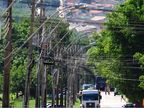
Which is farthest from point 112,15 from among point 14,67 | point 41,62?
point 14,67

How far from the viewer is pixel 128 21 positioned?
2121 inches

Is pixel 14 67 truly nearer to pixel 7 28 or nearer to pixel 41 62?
pixel 41 62

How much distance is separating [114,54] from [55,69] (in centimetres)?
1286

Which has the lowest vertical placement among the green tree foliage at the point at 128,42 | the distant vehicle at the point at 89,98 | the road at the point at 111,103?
the road at the point at 111,103

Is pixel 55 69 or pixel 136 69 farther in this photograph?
pixel 55 69

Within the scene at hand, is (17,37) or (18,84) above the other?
(17,37)

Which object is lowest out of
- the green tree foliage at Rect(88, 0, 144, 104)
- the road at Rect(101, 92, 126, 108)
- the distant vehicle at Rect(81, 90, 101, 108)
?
the road at Rect(101, 92, 126, 108)

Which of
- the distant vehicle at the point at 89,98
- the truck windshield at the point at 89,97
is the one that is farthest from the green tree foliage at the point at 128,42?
the truck windshield at the point at 89,97

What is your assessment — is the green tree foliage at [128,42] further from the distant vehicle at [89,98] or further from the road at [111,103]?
the road at [111,103]

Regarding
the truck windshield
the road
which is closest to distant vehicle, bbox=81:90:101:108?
the truck windshield

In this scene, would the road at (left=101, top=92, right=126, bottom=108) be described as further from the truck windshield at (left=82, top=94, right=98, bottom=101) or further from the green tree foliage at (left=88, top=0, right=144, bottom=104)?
the green tree foliage at (left=88, top=0, right=144, bottom=104)

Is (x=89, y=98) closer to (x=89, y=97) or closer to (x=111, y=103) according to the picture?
(x=89, y=97)

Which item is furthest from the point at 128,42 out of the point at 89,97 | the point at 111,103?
the point at 111,103

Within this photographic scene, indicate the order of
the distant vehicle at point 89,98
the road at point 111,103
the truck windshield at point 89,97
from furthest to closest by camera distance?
the road at point 111,103 → the truck windshield at point 89,97 → the distant vehicle at point 89,98
